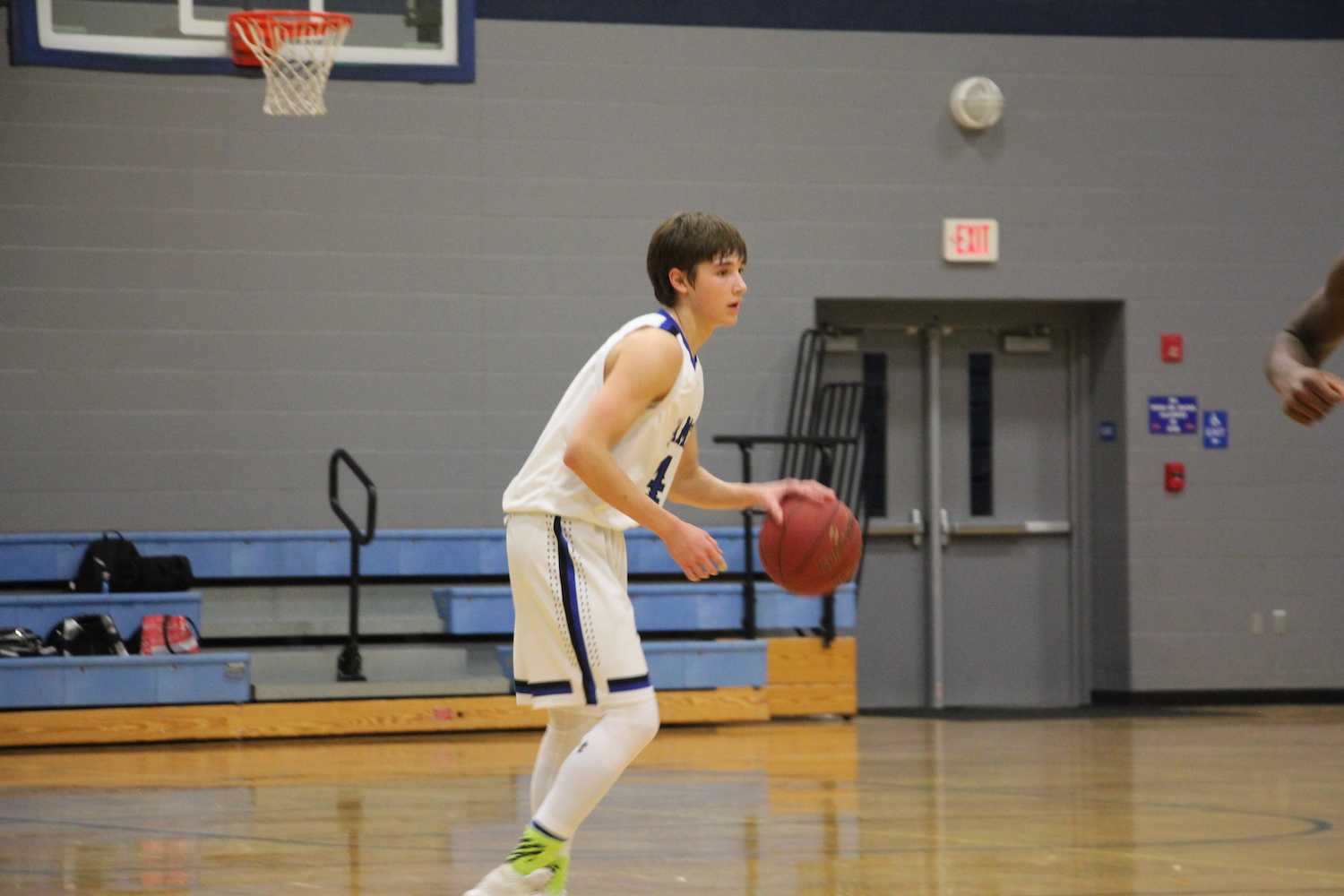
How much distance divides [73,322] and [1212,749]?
6051 mm

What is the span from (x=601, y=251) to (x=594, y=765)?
6.35 metres

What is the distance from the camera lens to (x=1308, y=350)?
2990mm

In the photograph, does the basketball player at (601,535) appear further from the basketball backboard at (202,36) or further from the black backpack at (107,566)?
the black backpack at (107,566)

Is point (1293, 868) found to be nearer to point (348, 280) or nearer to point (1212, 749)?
point (1212, 749)

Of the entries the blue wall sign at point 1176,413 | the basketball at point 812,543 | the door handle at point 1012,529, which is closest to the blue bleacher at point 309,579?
the door handle at point 1012,529

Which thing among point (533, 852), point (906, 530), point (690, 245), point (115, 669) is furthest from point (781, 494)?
point (906, 530)

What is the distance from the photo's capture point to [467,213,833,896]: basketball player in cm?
347

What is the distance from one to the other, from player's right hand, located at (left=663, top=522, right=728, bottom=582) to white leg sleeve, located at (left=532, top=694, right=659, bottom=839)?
283 mm

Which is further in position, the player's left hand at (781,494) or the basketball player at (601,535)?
the player's left hand at (781,494)

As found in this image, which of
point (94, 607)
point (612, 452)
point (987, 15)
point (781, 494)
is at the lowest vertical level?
point (94, 607)

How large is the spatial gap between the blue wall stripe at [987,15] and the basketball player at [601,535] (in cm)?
613

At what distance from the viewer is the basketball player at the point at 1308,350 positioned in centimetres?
276

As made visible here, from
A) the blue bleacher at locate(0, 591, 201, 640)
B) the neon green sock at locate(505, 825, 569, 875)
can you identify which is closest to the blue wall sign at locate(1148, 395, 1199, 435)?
the blue bleacher at locate(0, 591, 201, 640)

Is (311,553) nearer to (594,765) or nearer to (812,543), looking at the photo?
(812,543)
